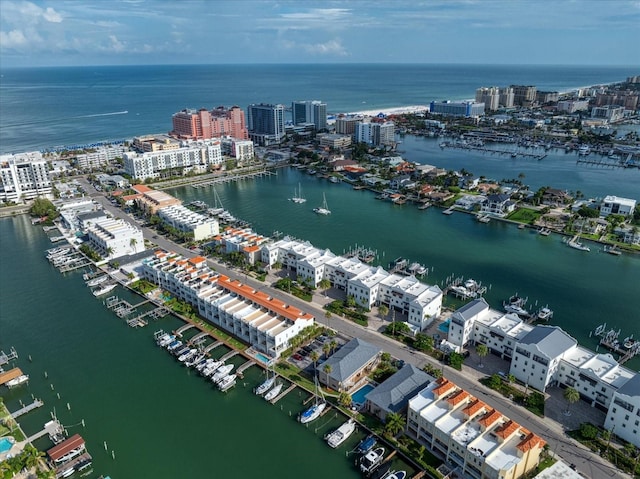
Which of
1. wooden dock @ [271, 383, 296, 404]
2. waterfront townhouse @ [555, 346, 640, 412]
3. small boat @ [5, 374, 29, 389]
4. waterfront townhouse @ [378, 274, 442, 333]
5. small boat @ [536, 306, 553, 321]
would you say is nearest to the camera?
waterfront townhouse @ [555, 346, 640, 412]

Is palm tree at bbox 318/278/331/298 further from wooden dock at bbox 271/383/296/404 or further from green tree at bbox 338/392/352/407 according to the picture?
green tree at bbox 338/392/352/407

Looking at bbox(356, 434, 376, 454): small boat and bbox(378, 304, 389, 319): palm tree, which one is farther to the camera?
bbox(378, 304, 389, 319): palm tree

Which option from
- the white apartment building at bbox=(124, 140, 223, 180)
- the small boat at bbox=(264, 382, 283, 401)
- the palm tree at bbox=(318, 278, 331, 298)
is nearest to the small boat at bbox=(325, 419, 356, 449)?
the small boat at bbox=(264, 382, 283, 401)

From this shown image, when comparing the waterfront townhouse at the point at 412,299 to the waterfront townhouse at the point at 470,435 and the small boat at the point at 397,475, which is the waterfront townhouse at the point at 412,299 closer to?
the waterfront townhouse at the point at 470,435

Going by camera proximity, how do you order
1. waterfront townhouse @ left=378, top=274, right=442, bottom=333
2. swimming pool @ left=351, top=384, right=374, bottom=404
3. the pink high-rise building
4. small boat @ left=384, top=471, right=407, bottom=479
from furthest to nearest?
the pink high-rise building, waterfront townhouse @ left=378, top=274, right=442, bottom=333, swimming pool @ left=351, top=384, right=374, bottom=404, small boat @ left=384, top=471, right=407, bottom=479

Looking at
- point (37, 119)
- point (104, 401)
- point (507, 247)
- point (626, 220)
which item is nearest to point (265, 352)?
point (104, 401)

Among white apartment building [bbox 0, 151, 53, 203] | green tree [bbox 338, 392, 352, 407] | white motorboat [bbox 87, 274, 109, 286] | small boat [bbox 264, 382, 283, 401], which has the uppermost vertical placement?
white apartment building [bbox 0, 151, 53, 203]

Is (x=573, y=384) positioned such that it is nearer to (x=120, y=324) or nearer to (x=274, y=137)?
(x=120, y=324)
